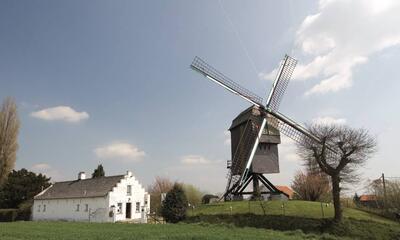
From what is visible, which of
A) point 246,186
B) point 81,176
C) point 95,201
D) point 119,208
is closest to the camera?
point 246,186

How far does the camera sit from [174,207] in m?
31.8

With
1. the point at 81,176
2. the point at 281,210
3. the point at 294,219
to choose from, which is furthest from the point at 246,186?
the point at 81,176

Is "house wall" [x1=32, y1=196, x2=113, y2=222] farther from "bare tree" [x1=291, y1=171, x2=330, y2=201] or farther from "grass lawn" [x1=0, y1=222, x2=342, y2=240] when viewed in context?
"bare tree" [x1=291, y1=171, x2=330, y2=201]

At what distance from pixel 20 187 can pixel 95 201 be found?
1731 cm

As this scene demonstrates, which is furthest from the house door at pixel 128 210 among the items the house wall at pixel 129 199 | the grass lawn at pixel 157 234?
the grass lawn at pixel 157 234

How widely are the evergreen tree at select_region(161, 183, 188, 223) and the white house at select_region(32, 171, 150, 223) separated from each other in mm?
8596

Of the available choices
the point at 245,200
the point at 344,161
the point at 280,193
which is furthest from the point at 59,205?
the point at 344,161

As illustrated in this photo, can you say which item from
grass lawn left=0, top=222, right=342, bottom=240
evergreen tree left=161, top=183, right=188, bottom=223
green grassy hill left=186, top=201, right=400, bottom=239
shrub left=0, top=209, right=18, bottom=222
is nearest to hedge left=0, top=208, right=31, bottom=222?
shrub left=0, top=209, right=18, bottom=222

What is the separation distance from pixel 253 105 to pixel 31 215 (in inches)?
1395

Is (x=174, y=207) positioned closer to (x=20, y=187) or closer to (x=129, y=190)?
(x=129, y=190)

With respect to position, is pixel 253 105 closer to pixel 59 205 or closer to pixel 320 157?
pixel 320 157

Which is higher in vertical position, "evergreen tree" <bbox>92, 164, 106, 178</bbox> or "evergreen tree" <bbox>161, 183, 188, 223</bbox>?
"evergreen tree" <bbox>92, 164, 106, 178</bbox>

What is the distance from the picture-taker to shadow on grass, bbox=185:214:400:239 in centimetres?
2466

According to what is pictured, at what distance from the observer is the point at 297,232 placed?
2375 centimetres
